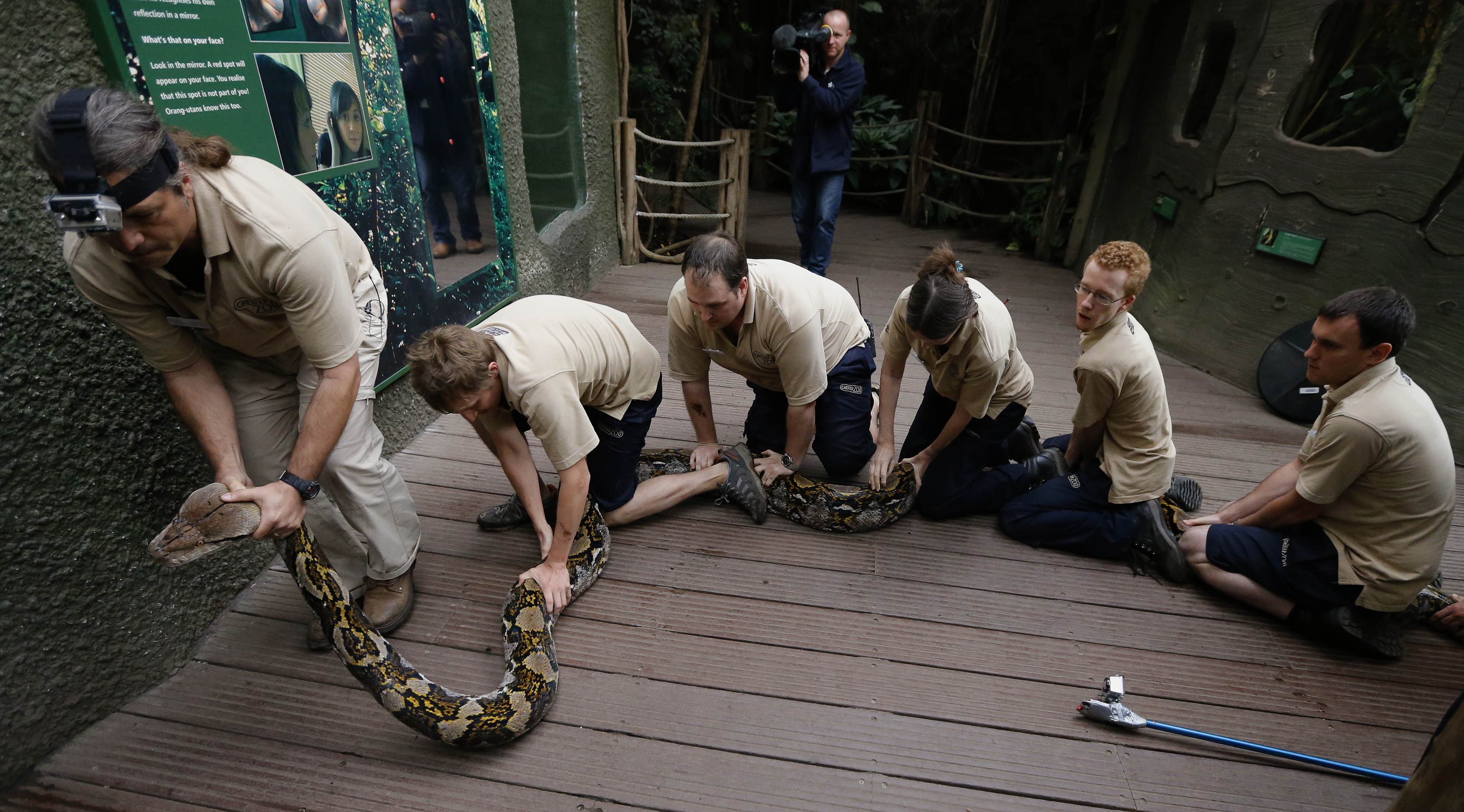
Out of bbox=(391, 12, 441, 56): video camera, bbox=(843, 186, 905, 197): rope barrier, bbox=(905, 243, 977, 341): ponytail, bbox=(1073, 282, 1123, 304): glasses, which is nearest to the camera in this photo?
bbox=(905, 243, 977, 341): ponytail

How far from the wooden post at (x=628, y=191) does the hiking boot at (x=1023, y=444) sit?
461cm

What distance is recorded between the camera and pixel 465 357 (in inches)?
88.9

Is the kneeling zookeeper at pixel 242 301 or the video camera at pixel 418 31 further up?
the video camera at pixel 418 31

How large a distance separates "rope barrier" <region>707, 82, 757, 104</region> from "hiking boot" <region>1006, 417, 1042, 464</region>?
26.4 ft

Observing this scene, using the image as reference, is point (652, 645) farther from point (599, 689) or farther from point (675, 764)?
point (675, 764)

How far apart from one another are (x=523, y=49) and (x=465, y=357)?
12.1 feet

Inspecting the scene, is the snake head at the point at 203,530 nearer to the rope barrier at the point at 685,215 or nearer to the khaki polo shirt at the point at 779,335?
the khaki polo shirt at the point at 779,335

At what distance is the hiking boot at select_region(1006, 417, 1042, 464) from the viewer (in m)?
3.62

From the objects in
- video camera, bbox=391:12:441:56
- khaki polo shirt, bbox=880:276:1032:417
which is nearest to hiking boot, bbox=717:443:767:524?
khaki polo shirt, bbox=880:276:1032:417

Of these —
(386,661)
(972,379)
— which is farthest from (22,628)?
(972,379)

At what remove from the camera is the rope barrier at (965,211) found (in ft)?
28.9

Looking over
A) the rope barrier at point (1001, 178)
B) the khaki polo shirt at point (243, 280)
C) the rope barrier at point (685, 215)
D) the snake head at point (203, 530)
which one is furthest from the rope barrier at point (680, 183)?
the snake head at point (203, 530)

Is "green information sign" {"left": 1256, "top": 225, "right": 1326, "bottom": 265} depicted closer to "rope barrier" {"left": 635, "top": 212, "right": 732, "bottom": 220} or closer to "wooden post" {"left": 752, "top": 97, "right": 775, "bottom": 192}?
"rope barrier" {"left": 635, "top": 212, "right": 732, "bottom": 220}

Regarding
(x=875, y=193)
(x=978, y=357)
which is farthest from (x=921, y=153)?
(x=978, y=357)
